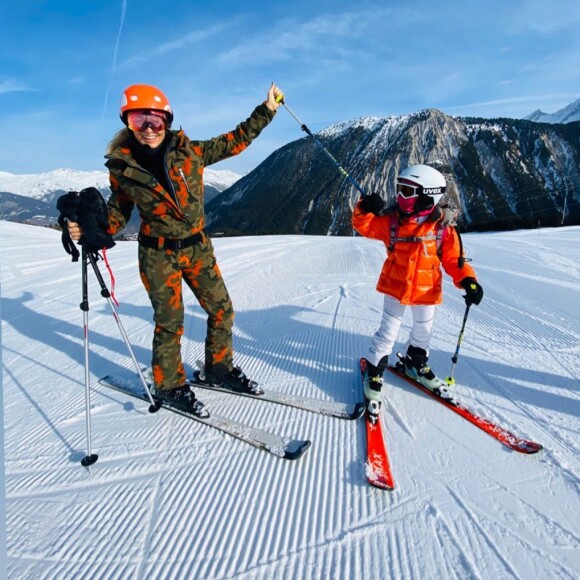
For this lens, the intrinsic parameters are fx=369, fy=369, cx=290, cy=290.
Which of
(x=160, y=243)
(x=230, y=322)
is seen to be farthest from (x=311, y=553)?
(x=160, y=243)

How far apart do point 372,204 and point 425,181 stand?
0.47 meters

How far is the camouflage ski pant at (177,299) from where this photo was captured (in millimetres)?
3057

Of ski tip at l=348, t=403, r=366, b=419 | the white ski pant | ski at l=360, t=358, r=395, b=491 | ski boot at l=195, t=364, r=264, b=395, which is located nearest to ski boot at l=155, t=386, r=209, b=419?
ski boot at l=195, t=364, r=264, b=395

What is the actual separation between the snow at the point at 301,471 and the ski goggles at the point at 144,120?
2401 mm

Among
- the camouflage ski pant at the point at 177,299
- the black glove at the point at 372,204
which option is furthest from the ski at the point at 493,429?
the camouflage ski pant at the point at 177,299

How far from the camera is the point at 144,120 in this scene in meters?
2.76

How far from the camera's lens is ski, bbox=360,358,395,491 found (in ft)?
7.88

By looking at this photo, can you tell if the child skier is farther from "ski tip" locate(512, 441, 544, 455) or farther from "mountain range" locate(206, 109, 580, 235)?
"mountain range" locate(206, 109, 580, 235)

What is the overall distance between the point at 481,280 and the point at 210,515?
697cm

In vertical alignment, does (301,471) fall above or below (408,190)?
below

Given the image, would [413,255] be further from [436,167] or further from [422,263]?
[436,167]

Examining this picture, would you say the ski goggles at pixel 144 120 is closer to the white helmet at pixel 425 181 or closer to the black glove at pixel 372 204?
the black glove at pixel 372 204

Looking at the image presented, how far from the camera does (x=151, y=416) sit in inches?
130

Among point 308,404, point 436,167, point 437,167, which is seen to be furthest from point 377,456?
Answer: point 437,167
